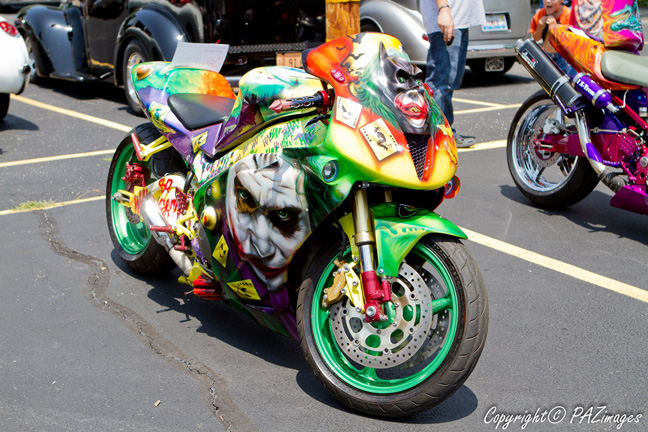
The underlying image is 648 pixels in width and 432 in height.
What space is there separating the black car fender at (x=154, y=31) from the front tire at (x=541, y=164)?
3.94m

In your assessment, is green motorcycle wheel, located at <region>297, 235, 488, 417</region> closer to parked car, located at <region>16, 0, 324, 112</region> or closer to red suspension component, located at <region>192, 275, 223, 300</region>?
red suspension component, located at <region>192, 275, 223, 300</region>

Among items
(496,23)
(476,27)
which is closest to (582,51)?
(476,27)

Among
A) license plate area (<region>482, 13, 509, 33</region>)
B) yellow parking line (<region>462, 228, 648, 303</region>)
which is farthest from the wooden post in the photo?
license plate area (<region>482, 13, 509, 33</region>)

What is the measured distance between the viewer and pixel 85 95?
10.2 m

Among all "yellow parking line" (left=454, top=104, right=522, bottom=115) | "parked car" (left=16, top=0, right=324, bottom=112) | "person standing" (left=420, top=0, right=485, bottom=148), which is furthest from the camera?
"yellow parking line" (left=454, top=104, right=522, bottom=115)

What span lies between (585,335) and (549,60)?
93.5 inches

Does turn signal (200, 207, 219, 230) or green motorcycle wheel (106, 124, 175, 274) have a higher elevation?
turn signal (200, 207, 219, 230)

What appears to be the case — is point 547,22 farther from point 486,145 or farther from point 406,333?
point 406,333

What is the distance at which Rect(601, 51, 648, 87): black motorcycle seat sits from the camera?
15.7ft

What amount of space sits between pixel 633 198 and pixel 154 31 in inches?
221

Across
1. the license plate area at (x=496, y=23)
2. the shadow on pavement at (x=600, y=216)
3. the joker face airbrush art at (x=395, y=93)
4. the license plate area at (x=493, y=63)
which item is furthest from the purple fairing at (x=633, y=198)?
the license plate area at (x=493, y=63)

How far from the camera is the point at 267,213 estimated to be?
120 inches

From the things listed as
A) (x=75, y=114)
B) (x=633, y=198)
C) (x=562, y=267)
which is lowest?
(x=75, y=114)

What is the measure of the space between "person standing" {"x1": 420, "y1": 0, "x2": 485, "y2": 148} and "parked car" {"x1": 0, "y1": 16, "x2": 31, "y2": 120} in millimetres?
4442
